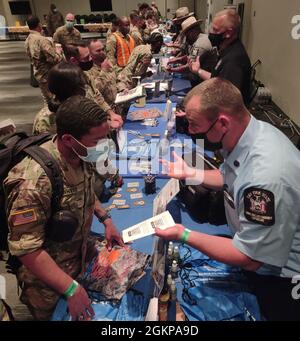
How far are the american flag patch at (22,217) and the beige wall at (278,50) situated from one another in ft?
16.8

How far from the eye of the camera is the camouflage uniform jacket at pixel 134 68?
457cm

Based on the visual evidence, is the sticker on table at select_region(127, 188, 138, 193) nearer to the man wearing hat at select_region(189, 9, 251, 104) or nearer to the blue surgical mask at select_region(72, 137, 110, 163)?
the blue surgical mask at select_region(72, 137, 110, 163)

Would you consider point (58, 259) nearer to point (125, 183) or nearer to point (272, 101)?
point (125, 183)

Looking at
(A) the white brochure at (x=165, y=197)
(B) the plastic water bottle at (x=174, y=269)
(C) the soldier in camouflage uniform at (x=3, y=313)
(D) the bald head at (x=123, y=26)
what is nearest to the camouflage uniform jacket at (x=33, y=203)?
(C) the soldier in camouflage uniform at (x=3, y=313)

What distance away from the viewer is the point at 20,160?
55.5 inches

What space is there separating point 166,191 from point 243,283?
0.65 metres

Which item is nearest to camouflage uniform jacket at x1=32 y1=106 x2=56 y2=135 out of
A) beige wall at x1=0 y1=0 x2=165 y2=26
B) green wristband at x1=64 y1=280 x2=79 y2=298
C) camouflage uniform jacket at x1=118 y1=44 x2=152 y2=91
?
green wristband at x1=64 y1=280 x2=79 y2=298

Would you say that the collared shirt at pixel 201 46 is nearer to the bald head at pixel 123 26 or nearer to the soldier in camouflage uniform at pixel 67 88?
the bald head at pixel 123 26

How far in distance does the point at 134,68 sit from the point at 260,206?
4085mm

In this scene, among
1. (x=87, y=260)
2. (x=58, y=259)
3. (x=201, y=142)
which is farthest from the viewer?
(x=201, y=142)

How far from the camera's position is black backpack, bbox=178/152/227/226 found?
6.44 ft

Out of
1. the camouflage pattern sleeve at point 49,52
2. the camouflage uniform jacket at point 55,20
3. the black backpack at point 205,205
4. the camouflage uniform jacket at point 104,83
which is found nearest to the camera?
the black backpack at point 205,205

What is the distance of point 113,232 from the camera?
1.81 meters
